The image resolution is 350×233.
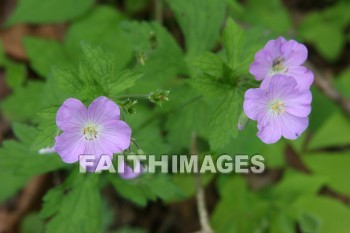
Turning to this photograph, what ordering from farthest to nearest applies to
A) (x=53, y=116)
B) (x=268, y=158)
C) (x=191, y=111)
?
(x=268, y=158), (x=191, y=111), (x=53, y=116)

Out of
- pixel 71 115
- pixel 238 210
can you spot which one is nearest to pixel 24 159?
→ pixel 71 115

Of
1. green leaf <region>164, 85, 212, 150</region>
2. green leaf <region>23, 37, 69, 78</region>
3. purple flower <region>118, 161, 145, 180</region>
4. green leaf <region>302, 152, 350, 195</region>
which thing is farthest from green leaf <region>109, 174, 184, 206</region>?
green leaf <region>302, 152, 350, 195</region>

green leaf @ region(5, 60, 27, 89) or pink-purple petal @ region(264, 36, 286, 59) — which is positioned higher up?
green leaf @ region(5, 60, 27, 89)

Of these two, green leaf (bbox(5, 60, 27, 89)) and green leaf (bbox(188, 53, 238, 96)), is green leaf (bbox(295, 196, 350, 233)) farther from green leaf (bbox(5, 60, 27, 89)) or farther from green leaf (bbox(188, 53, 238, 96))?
green leaf (bbox(5, 60, 27, 89))

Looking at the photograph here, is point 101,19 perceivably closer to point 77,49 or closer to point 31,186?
point 77,49

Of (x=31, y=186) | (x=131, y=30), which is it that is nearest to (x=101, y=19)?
(x=131, y=30)

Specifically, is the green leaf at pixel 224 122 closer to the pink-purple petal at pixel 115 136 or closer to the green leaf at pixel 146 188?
the pink-purple petal at pixel 115 136
